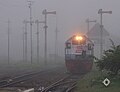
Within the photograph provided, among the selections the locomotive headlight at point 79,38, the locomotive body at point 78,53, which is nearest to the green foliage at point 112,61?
the locomotive body at point 78,53

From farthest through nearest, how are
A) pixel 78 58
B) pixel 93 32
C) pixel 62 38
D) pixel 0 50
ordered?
pixel 62 38, pixel 0 50, pixel 93 32, pixel 78 58

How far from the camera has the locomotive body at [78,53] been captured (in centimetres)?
4034

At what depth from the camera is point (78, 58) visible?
40.4 metres

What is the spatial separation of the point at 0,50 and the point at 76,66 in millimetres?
98247

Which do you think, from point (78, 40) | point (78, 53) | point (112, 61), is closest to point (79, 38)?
point (78, 40)

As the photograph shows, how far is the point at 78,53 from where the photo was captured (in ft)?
133

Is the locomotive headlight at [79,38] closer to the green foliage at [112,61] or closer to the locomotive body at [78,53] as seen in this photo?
the locomotive body at [78,53]

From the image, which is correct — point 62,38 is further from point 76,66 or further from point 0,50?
point 76,66

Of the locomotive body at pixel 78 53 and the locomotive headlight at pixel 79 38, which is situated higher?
the locomotive headlight at pixel 79 38

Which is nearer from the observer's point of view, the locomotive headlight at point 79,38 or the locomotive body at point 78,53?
the locomotive body at point 78,53

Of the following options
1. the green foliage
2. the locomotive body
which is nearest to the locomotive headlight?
the locomotive body

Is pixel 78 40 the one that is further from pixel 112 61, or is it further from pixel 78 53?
pixel 112 61

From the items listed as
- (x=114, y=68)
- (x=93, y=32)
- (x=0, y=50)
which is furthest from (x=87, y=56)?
(x=0, y=50)

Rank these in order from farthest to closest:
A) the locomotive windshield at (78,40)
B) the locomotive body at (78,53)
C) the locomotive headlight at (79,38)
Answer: the locomotive headlight at (79,38)
the locomotive windshield at (78,40)
the locomotive body at (78,53)
